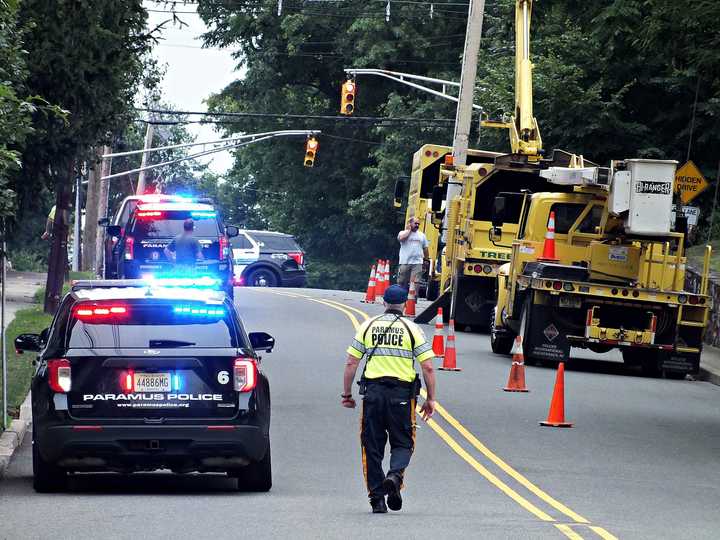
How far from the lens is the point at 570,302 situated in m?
23.5

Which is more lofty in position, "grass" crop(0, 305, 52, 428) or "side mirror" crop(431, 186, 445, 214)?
"side mirror" crop(431, 186, 445, 214)

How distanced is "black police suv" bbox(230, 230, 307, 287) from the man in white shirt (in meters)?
15.4

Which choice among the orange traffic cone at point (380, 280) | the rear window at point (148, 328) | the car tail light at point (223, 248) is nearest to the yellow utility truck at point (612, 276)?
the car tail light at point (223, 248)

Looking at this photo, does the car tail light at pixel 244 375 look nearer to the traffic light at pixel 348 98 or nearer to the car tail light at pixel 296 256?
the traffic light at pixel 348 98

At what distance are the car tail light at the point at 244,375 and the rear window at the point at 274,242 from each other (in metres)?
36.0

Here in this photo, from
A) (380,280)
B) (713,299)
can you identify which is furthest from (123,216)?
(713,299)

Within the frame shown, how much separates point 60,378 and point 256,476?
1.69 metres

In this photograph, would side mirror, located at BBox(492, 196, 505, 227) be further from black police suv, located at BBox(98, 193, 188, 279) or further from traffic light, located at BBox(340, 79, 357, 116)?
traffic light, located at BBox(340, 79, 357, 116)

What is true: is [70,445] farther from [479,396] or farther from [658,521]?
[479,396]

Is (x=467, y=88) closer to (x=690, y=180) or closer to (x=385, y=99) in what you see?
(x=690, y=180)

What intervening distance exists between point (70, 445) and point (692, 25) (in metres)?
10.8

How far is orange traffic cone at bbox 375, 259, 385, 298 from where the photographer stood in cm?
3894

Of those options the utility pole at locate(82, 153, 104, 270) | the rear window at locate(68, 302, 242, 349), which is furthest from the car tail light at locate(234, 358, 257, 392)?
the utility pole at locate(82, 153, 104, 270)

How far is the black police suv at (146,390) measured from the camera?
1181 cm
